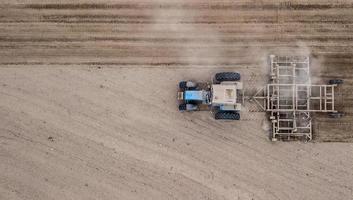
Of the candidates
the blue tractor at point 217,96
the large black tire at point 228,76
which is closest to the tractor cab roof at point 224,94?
the blue tractor at point 217,96

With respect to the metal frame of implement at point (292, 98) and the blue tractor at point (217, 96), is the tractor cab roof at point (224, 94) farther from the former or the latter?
the metal frame of implement at point (292, 98)

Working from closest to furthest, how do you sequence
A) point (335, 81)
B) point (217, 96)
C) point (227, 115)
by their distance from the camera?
point (217, 96) < point (227, 115) < point (335, 81)

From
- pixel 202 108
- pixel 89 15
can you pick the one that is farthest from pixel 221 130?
pixel 89 15

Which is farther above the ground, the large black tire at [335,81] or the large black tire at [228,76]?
the large black tire at [228,76]

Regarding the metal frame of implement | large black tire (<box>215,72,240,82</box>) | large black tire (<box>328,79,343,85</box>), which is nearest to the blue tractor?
large black tire (<box>215,72,240,82</box>)

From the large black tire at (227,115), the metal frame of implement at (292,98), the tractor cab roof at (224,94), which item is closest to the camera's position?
the tractor cab roof at (224,94)

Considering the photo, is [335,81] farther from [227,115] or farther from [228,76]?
[227,115]

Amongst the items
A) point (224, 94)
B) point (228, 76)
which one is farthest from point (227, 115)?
point (228, 76)

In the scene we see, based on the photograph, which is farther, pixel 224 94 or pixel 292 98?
pixel 292 98

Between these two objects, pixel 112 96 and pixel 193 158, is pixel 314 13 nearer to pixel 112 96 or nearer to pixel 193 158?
pixel 193 158

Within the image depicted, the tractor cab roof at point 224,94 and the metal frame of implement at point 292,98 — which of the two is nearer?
the tractor cab roof at point 224,94
